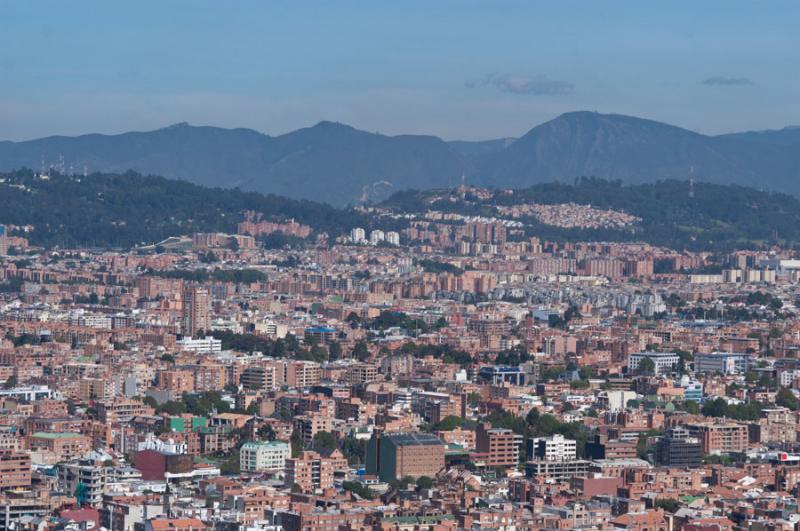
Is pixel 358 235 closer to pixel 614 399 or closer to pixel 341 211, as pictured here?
pixel 341 211

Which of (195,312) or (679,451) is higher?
(195,312)

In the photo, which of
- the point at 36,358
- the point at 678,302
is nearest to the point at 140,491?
the point at 36,358

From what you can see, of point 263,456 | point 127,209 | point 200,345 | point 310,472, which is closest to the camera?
point 310,472

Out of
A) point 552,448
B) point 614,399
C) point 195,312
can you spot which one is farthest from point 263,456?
point 195,312

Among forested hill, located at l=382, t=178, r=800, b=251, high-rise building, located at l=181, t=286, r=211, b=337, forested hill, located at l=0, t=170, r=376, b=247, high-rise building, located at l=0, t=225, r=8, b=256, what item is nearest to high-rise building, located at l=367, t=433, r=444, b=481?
high-rise building, located at l=181, t=286, r=211, b=337

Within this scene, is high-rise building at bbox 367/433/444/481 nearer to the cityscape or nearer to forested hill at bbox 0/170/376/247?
the cityscape

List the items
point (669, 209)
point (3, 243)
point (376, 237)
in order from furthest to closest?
point (669, 209), point (376, 237), point (3, 243)
